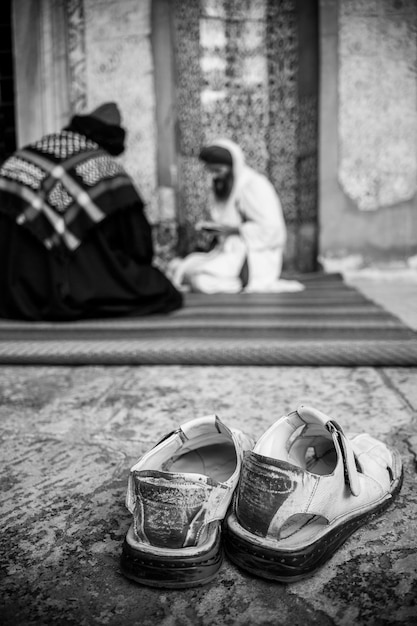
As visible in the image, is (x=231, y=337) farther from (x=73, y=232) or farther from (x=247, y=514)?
(x=247, y=514)

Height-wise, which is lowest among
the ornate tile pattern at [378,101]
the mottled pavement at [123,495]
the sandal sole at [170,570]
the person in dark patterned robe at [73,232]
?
the mottled pavement at [123,495]

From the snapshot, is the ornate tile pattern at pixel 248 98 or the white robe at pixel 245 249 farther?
the ornate tile pattern at pixel 248 98

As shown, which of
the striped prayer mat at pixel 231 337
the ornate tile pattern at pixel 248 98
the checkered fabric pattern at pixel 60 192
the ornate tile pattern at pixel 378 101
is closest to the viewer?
the striped prayer mat at pixel 231 337

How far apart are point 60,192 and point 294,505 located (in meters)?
2.60

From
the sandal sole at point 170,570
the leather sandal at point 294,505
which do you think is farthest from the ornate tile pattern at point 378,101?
the sandal sole at point 170,570

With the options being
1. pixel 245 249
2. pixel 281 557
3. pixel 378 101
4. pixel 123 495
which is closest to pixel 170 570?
pixel 281 557

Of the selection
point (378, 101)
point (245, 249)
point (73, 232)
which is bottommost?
point (245, 249)

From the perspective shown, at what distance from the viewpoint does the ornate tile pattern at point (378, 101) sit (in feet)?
17.9

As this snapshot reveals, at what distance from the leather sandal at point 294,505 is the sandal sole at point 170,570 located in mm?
66

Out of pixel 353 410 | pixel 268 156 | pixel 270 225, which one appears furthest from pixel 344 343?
pixel 268 156

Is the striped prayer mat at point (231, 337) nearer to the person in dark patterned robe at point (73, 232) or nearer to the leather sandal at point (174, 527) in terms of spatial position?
the person in dark patterned robe at point (73, 232)

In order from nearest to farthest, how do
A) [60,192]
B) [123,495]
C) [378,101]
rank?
[123,495], [60,192], [378,101]

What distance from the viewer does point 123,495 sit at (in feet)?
3.69

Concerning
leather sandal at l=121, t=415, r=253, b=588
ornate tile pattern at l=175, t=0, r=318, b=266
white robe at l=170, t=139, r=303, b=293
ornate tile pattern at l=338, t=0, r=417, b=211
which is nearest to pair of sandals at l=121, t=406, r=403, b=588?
leather sandal at l=121, t=415, r=253, b=588
